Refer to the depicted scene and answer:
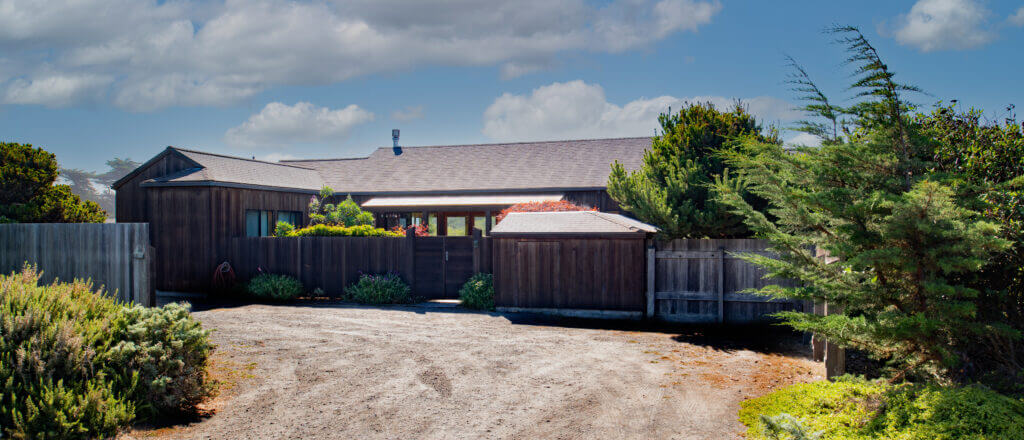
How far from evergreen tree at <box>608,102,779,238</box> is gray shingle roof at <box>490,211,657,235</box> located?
56 cm

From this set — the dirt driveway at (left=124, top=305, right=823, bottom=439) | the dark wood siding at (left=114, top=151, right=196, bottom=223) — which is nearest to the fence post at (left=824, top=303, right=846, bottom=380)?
the dirt driveway at (left=124, top=305, right=823, bottom=439)

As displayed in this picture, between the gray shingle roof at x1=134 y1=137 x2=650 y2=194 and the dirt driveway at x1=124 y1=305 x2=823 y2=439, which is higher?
the gray shingle roof at x1=134 y1=137 x2=650 y2=194

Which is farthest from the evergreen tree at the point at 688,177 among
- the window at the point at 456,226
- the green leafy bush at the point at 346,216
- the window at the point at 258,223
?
the window at the point at 456,226

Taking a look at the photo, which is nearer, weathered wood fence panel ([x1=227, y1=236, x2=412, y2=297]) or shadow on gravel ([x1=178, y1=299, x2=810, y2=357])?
shadow on gravel ([x1=178, y1=299, x2=810, y2=357])

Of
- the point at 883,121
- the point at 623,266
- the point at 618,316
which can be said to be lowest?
the point at 618,316

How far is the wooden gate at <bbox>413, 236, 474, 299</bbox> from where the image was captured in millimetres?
15579

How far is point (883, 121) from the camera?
6152 millimetres

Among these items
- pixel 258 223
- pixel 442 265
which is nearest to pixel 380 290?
pixel 442 265

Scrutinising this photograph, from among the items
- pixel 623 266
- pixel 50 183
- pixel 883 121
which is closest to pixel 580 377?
pixel 883 121

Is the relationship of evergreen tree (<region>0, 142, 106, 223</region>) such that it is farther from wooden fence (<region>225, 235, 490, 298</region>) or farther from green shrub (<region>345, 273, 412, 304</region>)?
green shrub (<region>345, 273, 412, 304</region>)

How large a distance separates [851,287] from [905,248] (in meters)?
0.85

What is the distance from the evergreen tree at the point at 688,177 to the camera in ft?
43.2

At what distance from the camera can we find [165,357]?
20.8 ft

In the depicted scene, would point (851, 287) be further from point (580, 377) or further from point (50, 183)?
point (50, 183)
